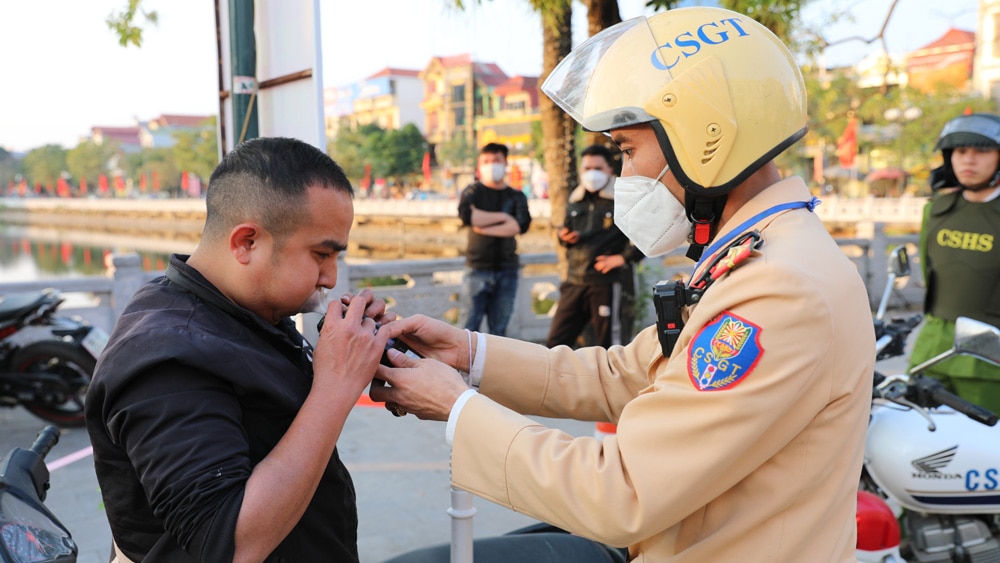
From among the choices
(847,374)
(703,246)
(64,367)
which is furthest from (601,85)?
(64,367)

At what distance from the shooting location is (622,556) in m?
2.08

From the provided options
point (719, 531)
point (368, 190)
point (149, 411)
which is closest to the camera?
point (149, 411)

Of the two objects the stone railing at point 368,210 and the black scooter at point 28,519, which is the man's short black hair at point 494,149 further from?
the stone railing at point 368,210

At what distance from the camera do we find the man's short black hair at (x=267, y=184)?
57.0 inches

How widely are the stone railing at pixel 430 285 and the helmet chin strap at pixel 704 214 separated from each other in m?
4.33

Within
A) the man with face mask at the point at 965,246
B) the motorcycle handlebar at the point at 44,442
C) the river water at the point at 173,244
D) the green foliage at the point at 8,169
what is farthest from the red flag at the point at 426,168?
the motorcycle handlebar at the point at 44,442

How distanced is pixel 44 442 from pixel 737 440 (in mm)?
1728

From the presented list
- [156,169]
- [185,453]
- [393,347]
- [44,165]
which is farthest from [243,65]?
[44,165]

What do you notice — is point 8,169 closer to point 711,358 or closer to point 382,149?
point 382,149

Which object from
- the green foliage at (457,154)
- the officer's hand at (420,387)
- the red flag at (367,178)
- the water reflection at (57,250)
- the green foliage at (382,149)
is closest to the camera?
the officer's hand at (420,387)

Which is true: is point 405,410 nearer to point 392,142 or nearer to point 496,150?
point 496,150

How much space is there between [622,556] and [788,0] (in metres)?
4.64

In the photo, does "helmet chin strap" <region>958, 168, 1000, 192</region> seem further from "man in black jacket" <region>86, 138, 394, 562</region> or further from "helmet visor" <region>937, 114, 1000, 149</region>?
"man in black jacket" <region>86, 138, 394, 562</region>

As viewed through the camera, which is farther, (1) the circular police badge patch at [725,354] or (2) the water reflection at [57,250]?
(2) the water reflection at [57,250]
